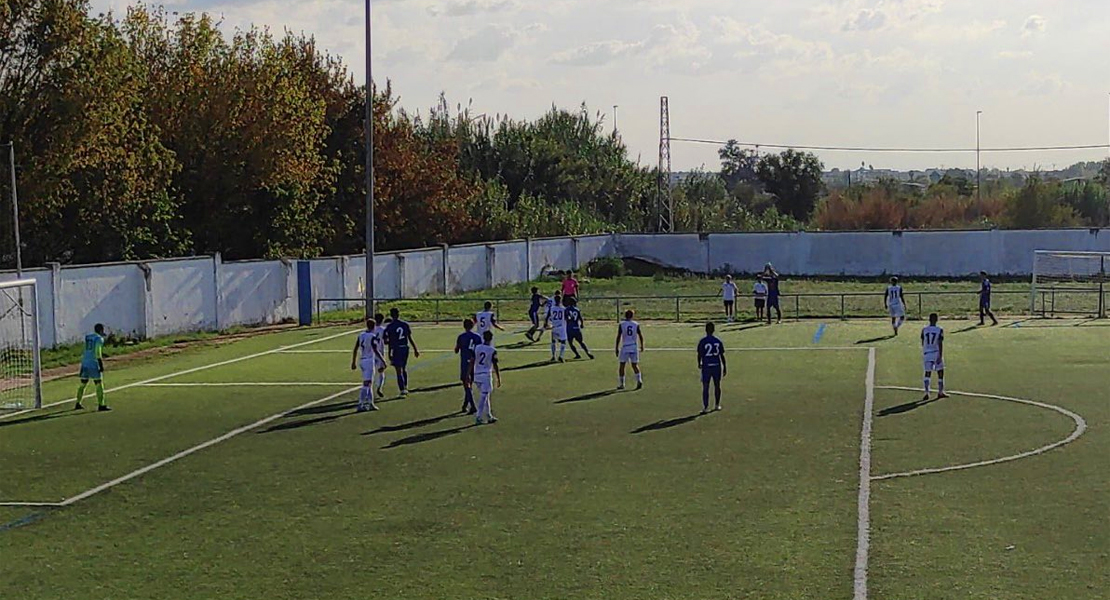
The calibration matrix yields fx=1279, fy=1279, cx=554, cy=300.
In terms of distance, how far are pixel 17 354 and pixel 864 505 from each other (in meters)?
22.7

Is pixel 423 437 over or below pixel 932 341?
below

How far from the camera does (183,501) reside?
16234 millimetres

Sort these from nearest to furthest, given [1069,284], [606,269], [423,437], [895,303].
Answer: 1. [423,437]
2. [895,303]
3. [1069,284]
4. [606,269]

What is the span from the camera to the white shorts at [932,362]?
2388 cm

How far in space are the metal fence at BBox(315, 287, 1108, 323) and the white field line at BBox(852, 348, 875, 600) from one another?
19.0 meters

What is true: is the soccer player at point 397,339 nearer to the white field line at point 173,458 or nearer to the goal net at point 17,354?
the white field line at point 173,458

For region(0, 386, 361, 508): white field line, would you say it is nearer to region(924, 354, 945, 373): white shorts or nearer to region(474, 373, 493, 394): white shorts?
region(474, 373, 493, 394): white shorts

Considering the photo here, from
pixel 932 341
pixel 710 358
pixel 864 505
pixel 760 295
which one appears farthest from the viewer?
pixel 760 295

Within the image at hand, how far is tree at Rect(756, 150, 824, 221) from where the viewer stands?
11488 centimetres

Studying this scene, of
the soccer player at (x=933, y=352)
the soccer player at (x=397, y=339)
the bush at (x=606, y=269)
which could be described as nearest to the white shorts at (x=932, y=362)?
the soccer player at (x=933, y=352)

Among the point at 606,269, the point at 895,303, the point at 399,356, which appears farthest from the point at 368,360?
the point at 606,269

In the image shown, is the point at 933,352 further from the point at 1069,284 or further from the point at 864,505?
the point at 1069,284

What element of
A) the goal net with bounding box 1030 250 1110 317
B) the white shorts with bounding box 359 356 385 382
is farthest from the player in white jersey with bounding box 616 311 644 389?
the goal net with bounding box 1030 250 1110 317

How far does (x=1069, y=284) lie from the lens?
54.7 meters
